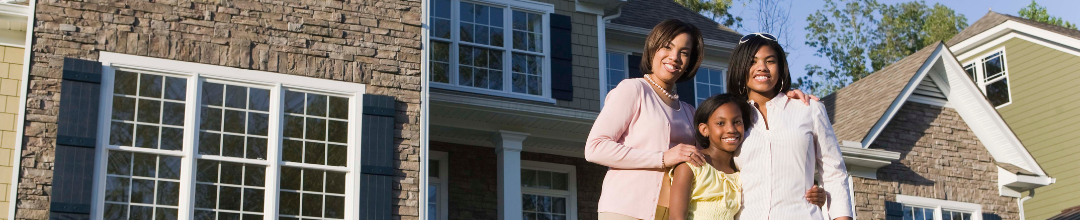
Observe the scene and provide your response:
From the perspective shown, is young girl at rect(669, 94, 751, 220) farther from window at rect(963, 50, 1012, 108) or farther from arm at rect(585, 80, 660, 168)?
window at rect(963, 50, 1012, 108)

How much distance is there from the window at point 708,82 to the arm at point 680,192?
39.9 ft

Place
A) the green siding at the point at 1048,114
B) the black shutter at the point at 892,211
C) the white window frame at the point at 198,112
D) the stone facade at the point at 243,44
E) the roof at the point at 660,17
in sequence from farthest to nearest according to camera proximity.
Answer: the green siding at the point at 1048,114
the roof at the point at 660,17
the black shutter at the point at 892,211
the white window frame at the point at 198,112
the stone facade at the point at 243,44

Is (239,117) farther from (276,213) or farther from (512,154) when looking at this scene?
(512,154)

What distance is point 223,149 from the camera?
31.0 ft

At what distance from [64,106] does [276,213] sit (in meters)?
1.81

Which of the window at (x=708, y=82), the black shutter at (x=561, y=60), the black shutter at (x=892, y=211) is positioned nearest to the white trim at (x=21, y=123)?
the black shutter at (x=561, y=60)

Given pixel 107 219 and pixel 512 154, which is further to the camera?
pixel 512 154

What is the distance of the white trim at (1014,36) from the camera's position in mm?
19297

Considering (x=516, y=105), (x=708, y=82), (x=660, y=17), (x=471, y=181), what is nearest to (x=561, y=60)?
(x=516, y=105)

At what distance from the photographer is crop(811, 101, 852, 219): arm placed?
14.9ft

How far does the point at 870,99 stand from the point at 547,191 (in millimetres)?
4833

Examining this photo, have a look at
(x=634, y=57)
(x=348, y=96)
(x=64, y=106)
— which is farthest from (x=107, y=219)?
(x=634, y=57)

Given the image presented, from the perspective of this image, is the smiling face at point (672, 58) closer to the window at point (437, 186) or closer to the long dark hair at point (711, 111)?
the long dark hair at point (711, 111)

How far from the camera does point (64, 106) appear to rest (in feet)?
29.2
